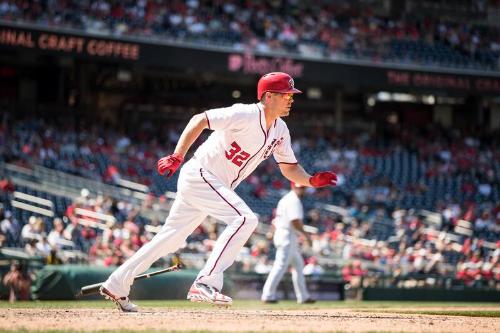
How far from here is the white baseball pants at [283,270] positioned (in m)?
13.1

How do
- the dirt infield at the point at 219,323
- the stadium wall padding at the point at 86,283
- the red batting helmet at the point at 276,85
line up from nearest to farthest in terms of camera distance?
the dirt infield at the point at 219,323
the red batting helmet at the point at 276,85
the stadium wall padding at the point at 86,283

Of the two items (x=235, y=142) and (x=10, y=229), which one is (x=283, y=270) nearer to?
(x=235, y=142)

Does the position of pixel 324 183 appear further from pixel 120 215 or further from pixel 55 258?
pixel 120 215

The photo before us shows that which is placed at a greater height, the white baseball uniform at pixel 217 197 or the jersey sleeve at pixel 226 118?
the jersey sleeve at pixel 226 118

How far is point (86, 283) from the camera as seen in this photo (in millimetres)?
14664

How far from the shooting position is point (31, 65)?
30656 mm

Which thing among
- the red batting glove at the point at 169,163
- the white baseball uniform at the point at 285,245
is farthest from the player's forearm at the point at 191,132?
A: the white baseball uniform at the point at 285,245

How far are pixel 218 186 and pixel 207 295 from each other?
91cm

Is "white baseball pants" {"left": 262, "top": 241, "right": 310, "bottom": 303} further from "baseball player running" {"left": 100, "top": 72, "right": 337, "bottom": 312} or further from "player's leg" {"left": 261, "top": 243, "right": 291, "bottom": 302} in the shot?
"baseball player running" {"left": 100, "top": 72, "right": 337, "bottom": 312}

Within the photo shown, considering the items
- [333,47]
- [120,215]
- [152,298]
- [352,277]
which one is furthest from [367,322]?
[333,47]

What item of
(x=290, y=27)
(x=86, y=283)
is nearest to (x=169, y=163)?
(x=86, y=283)

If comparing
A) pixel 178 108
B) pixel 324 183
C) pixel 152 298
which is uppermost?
pixel 178 108

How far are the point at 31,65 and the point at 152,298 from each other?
1726 centimetres

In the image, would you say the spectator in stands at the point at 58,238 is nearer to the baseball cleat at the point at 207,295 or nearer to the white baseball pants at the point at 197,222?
the white baseball pants at the point at 197,222
